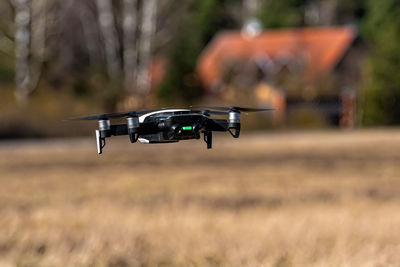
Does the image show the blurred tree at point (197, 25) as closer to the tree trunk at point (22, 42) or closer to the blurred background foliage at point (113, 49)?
the blurred background foliage at point (113, 49)

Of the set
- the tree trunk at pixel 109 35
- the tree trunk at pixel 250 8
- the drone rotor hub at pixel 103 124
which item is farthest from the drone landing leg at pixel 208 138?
the tree trunk at pixel 250 8

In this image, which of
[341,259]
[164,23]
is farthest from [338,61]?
[341,259]

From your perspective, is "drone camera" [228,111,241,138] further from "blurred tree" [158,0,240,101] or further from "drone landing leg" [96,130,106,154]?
"blurred tree" [158,0,240,101]

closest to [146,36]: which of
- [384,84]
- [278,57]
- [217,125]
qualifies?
[384,84]

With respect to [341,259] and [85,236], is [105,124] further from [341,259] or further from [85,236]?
[85,236]

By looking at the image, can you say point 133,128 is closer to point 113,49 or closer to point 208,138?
point 208,138

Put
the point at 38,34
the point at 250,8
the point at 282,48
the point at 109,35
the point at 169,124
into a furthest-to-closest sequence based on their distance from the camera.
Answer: the point at 250,8 < the point at 282,48 < the point at 109,35 < the point at 38,34 < the point at 169,124
